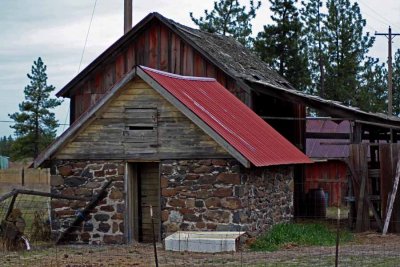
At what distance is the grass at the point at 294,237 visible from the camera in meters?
18.8

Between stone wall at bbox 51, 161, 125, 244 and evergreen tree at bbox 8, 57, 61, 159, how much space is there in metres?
32.1

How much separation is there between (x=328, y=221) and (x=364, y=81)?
2862 centimetres

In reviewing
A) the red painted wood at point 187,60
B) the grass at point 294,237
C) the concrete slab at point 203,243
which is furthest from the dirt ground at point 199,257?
the red painted wood at point 187,60

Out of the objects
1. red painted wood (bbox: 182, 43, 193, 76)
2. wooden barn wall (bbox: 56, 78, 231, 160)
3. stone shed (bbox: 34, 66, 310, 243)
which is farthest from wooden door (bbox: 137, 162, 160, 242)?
red painted wood (bbox: 182, 43, 193, 76)

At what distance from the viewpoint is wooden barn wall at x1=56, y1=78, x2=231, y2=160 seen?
19312mm

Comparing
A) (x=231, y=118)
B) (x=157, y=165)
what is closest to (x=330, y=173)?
(x=231, y=118)

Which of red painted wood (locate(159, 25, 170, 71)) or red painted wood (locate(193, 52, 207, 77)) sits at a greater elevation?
red painted wood (locate(159, 25, 170, 71))

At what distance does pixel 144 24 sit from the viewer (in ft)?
86.2

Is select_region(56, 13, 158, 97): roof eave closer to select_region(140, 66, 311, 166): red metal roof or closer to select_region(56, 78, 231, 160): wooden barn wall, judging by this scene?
select_region(140, 66, 311, 166): red metal roof

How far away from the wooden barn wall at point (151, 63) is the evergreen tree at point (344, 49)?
81.9ft

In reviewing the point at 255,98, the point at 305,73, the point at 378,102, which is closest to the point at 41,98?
the point at 305,73

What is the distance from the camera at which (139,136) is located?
19719 millimetres

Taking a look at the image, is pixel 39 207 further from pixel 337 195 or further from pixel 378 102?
pixel 378 102

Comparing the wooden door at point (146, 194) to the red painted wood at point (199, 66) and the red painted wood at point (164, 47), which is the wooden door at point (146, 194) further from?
the red painted wood at point (164, 47)
